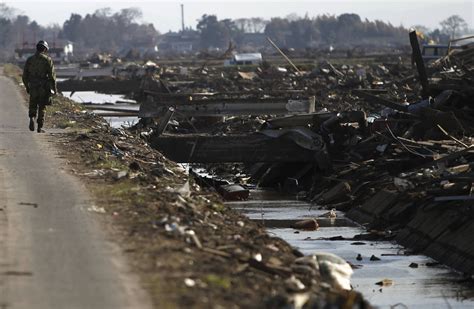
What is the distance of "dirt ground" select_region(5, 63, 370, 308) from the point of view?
9.09 m

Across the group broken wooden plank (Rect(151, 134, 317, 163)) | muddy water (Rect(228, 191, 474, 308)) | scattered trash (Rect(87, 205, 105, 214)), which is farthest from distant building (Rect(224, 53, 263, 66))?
scattered trash (Rect(87, 205, 105, 214))

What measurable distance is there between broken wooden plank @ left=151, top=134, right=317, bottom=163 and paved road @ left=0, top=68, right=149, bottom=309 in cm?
1028

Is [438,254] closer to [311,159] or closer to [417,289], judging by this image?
[417,289]

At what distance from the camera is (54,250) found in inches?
424

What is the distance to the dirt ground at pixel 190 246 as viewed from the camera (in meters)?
9.09

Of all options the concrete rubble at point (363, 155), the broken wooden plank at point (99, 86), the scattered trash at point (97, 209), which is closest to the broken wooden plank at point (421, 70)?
the concrete rubble at point (363, 155)

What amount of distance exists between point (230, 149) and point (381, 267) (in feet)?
36.8

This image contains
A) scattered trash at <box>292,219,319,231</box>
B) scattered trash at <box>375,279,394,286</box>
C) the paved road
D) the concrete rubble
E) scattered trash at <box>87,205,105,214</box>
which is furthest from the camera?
scattered trash at <box>292,219,319,231</box>

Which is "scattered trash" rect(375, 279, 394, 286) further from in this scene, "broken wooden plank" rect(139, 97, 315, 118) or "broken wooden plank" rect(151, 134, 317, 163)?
"broken wooden plank" rect(139, 97, 315, 118)

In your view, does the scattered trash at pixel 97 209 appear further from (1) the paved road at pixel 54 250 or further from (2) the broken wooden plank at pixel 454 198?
(2) the broken wooden plank at pixel 454 198

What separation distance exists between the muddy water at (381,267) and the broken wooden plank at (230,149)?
14.1 feet

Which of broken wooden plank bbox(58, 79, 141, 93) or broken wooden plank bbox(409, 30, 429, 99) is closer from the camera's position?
broken wooden plank bbox(409, 30, 429, 99)

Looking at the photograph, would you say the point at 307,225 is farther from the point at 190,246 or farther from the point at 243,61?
the point at 243,61

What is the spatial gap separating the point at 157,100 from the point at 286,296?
2424 centimetres
